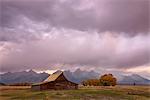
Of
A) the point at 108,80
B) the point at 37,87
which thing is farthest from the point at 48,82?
the point at 108,80

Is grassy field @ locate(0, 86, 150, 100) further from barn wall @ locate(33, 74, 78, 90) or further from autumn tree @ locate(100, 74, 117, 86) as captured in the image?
autumn tree @ locate(100, 74, 117, 86)

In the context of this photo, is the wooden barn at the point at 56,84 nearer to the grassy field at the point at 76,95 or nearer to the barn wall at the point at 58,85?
the barn wall at the point at 58,85

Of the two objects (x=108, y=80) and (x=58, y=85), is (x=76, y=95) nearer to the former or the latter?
(x=58, y=85)

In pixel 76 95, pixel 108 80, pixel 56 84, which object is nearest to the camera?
pixel 76 95

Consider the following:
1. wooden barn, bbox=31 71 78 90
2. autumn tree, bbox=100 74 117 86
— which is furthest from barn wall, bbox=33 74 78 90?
autumn tree, bbox=100 74 117 86

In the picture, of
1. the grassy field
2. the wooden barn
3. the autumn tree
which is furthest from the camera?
the autumn tree

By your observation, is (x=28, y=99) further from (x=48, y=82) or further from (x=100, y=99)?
(x=48, y=82)

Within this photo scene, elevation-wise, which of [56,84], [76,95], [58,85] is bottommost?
[76,95]

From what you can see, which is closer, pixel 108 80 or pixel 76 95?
pixel 76 95

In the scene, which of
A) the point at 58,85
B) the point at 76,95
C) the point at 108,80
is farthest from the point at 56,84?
the point at 108,80

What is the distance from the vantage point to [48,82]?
297 ft

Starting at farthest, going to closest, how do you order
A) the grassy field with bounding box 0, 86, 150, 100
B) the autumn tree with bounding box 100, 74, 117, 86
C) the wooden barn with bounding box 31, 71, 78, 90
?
the autumn tree with bounding box 100, 74, 117, 86
the wooden barn with bounding box 31, 71, 78, 90
the grassy field with bounding box 0, 86, 150, 100

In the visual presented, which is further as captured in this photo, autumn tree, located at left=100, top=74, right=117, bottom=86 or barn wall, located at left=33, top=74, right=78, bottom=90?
autumn tree, located at left=100, top=74, right=117, bottom=86

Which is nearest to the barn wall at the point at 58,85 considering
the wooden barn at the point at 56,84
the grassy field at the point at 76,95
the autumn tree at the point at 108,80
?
the wooden barn at the point at 56,84
